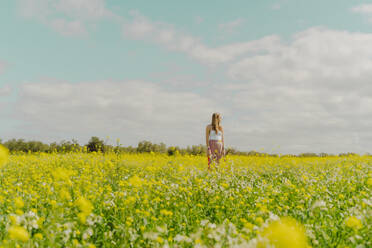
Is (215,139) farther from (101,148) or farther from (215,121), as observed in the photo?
(101,148)

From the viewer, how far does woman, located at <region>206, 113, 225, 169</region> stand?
432 inches

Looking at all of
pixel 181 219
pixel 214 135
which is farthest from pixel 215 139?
pixel 181 219

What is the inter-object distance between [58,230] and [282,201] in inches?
156

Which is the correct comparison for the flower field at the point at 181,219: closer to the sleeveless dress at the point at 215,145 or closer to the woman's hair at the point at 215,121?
the sleeveless dress at the point at 215,145

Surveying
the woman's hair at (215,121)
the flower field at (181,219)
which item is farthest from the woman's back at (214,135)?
the flower field at (181,219)

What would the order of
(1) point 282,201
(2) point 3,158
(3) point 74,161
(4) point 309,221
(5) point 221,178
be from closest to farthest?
(2) point 3,158
(4) point 309,221
(1) point 282,201
(5) point 221,178
(3) point 74,161

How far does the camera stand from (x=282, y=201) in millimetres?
5910

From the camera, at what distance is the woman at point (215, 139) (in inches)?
432

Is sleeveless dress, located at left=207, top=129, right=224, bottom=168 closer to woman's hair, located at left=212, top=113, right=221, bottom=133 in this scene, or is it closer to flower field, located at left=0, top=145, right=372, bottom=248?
woman's hair, located at left=212, top=113, right=221, bottom=133

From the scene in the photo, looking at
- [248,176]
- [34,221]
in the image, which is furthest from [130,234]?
[248,176]

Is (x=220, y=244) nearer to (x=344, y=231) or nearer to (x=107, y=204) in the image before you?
(x=344, y=231)

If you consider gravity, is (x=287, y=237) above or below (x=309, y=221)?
above

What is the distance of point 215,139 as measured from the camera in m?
11.0

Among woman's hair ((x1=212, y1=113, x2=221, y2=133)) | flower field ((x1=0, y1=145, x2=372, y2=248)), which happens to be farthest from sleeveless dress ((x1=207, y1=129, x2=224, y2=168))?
flower field ((x1=0, y1=145, x2=372, y2=248))
